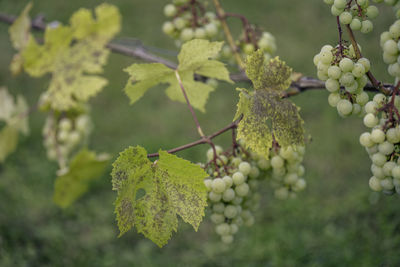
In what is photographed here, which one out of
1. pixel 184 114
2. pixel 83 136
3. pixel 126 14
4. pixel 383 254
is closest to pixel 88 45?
pixel 83 136

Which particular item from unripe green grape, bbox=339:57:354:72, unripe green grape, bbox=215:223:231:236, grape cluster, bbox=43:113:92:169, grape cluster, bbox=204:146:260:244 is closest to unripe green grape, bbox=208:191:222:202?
grape cluster, bbox=204:146:260:244

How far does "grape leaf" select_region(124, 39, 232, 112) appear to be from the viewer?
2.52 ft

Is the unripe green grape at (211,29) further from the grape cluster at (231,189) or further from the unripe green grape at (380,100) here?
the unripe green grape at (380,100)

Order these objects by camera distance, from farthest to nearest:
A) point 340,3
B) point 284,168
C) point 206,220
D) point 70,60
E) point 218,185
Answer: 1. point 206,220
2. point 70,60
3. point 284,168
4. point 218,185
5. point 340,3

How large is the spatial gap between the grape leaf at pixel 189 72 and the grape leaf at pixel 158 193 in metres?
0.21

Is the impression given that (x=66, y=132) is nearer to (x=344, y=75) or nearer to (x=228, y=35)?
(x=228, y=35)

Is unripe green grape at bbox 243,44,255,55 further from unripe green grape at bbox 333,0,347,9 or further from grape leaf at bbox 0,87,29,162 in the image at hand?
grape leaf at bbox 0,87,29,162

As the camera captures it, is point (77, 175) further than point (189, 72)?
Yes

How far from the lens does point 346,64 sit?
0.58 meters

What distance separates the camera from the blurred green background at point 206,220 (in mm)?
1631

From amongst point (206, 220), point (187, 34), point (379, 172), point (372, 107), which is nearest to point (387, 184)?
point (379, 172)

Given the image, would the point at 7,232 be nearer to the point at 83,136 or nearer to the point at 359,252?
the point at 83,136

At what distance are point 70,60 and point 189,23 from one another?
384mm

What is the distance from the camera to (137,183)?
0.66m
